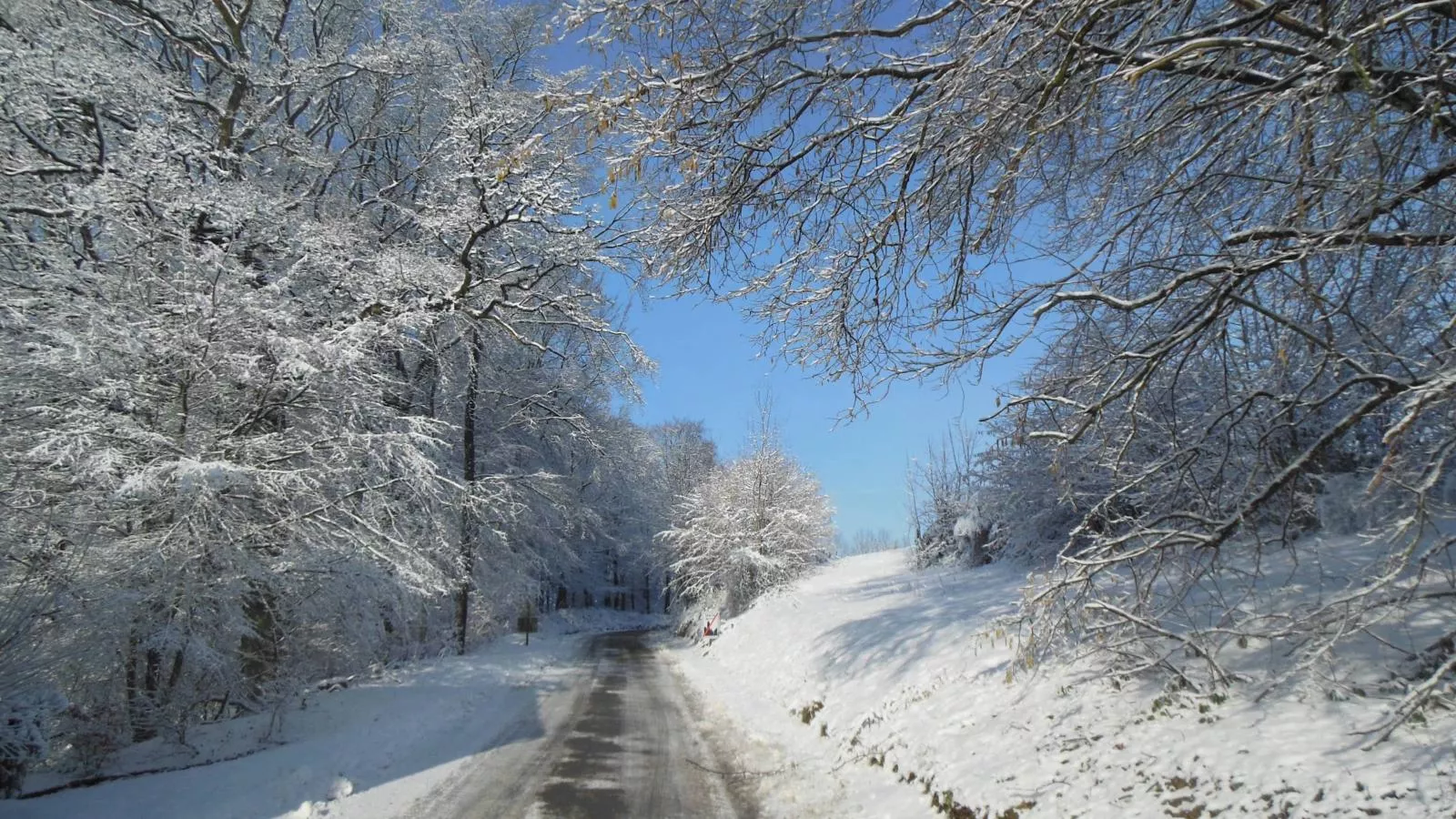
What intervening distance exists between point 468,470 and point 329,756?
11.2 metres

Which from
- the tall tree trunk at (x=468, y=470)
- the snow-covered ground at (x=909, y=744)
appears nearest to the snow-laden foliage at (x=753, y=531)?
the tall tree trunk at (x=468, y=470)

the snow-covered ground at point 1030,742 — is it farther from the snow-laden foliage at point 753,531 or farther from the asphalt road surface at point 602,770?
the snow-laden foliage at point 753,531

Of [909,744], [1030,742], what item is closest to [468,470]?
[909,744]

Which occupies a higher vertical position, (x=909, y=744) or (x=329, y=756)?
(x=329, y=756)

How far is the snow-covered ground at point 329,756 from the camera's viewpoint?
5871 millimetres

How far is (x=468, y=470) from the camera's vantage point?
18.0 m

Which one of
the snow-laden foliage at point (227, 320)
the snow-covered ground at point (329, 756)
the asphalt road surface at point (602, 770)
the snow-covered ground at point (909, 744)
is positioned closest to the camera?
the snow-covered ground at point (909, 744)

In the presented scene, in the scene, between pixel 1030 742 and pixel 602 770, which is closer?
pixel 1030 742

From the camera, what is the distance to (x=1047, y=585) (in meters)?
4.08

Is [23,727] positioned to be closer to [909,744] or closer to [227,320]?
[227,320]

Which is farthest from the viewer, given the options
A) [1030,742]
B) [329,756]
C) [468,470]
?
[468,470]

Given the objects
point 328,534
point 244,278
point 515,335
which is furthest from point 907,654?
point 244,278

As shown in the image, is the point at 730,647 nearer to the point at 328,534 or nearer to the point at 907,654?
the point at 907,654

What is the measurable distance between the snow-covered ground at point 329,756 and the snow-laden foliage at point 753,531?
471 inches
